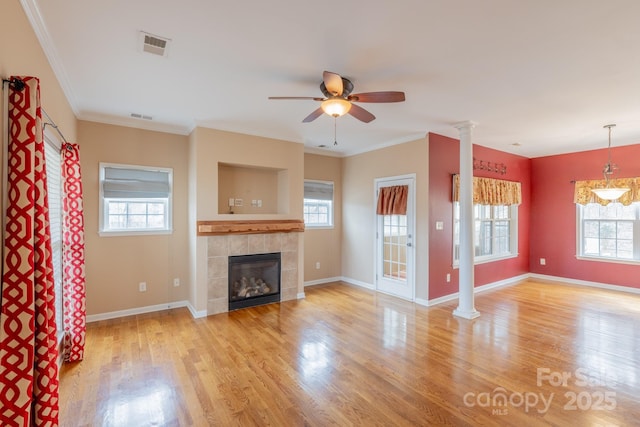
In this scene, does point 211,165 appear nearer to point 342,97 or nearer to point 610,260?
point 342,97

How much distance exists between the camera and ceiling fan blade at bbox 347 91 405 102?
A: 8.20 feet

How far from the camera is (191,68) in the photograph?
→ 273 cm

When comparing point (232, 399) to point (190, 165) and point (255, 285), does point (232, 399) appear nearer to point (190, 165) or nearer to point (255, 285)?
point (255, 285)

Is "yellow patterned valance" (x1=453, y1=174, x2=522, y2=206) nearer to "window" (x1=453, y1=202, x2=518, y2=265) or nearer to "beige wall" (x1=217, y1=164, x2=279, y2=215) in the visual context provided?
"window" (x1=453, y1=202, x2=518, y2=265)

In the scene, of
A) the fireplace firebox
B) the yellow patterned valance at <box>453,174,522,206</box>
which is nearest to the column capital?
the yellow patterned valance at <box>453,174,522,206</box>

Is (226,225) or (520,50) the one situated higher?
(520,50)

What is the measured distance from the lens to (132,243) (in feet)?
14.2

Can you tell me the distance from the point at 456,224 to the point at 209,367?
4310mm

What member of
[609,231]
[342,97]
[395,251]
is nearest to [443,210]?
[395,251]

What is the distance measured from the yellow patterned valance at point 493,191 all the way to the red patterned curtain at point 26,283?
16.9 ft

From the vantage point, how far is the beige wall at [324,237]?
6148 millimetres

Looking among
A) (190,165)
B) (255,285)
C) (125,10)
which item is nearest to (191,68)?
(125,10)

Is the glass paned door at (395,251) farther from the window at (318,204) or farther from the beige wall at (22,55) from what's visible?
the beige wall at (22,55)

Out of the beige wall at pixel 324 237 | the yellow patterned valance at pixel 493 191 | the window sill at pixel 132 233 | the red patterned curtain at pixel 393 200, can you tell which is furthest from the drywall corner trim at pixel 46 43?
the yellow patterned valance at pixel 493 191
